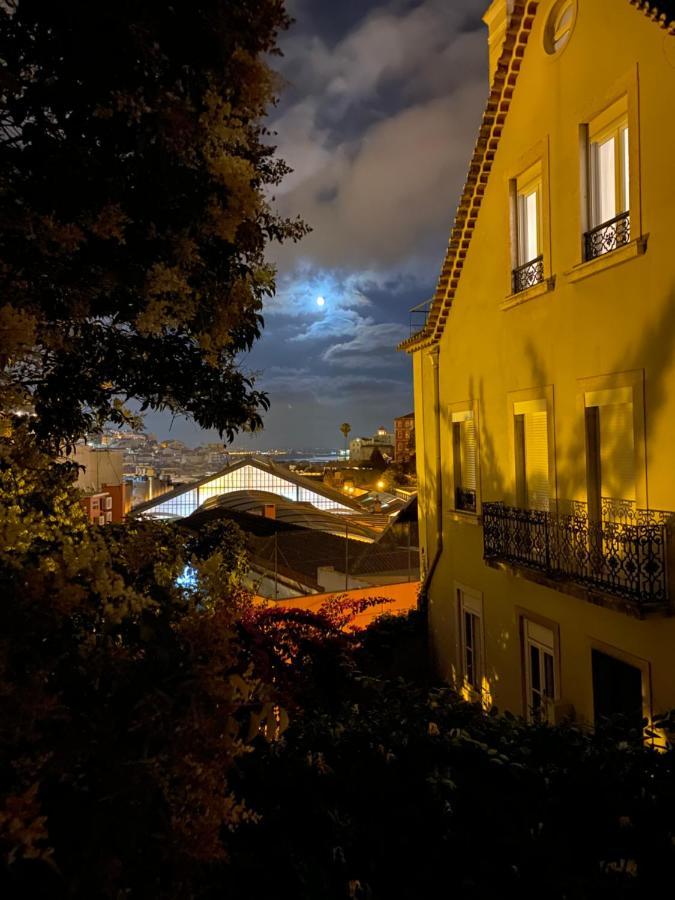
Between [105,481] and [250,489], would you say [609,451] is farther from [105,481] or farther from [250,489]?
[105,481]

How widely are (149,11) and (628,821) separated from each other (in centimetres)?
564

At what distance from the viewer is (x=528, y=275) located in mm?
9516

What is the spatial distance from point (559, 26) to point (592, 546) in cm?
709

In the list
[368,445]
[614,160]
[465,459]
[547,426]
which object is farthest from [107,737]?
[368,445]

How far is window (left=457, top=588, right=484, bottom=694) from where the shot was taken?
436 inches

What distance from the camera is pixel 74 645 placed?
342 cm

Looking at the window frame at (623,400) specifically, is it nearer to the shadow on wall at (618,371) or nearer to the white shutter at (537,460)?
the shadow on wall at (618,371)

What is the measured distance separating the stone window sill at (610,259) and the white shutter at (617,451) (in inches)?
65.1

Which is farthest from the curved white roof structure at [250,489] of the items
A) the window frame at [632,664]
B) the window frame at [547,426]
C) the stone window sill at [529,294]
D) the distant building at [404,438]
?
the distant building at [404,438]

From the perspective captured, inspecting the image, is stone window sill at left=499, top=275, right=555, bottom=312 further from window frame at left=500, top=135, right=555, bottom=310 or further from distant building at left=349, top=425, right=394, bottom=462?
distant building at left=349, top=425, right=394, bottom=462

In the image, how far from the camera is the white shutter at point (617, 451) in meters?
7.55

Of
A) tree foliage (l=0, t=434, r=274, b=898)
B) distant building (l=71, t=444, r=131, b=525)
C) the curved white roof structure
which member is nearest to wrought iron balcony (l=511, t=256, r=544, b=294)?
tree foliage (l=0, t=434, r=274, b=898)

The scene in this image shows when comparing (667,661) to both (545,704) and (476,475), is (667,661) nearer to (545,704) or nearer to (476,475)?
(545,704)

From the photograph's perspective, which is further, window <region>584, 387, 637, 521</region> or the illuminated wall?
the illuminated wall
